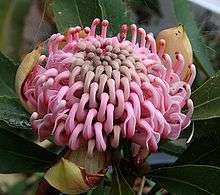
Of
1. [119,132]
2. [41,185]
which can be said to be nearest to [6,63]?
[41,185]

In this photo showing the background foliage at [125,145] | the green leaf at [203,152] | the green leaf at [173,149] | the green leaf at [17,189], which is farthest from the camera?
the green leaf at [17,189]

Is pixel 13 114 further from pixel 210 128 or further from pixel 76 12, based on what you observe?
pixel 210 128

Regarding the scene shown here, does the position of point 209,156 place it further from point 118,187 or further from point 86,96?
point 86,96

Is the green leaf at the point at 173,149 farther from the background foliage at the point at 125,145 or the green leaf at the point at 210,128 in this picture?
the green leaf at the point at 210,128

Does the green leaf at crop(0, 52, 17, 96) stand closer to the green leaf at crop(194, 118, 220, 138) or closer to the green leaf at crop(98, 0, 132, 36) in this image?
the green leaf at crop(98, 0, 132, 36)

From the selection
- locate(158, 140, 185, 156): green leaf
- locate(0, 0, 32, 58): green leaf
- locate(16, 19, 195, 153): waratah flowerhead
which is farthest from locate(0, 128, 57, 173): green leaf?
locate(0, 0, 32, 58): green leaf

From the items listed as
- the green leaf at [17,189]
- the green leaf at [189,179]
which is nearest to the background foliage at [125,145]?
the green leaf at [189,179]

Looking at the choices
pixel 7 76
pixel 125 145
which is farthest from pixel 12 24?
pixel 125 145
